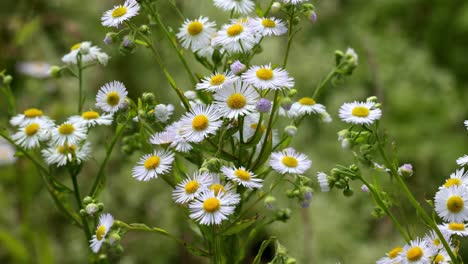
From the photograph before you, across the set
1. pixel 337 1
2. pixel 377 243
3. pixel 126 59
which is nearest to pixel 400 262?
pixel 377 243

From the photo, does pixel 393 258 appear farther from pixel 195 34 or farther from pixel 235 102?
pixel 195 34

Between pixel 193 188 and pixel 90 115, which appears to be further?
pixel 90 115

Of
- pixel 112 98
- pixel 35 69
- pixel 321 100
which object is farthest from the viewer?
pixel 321 100

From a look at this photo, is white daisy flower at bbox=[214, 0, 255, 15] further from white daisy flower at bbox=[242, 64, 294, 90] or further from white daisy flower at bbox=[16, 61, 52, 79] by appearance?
white daisy flower at bbox=[16, 61, 52, 79]

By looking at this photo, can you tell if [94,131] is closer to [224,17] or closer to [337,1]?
[224,17]

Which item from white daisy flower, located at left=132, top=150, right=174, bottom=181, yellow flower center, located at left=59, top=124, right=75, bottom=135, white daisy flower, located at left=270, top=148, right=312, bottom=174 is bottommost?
white daisy flower, located at left=270, top=148, right=312, bottom=174

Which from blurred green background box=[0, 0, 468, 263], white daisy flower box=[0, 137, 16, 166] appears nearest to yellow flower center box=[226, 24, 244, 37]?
blurred green background box=[0, 0, 468, 263]

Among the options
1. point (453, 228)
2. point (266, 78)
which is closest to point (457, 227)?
point (453, 228)

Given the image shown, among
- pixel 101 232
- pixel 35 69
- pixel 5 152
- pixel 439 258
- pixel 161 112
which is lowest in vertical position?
pixel 439 258
